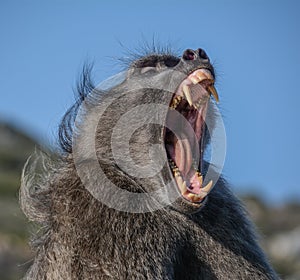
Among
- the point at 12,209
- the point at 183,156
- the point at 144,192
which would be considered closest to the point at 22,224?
the point at 12,209

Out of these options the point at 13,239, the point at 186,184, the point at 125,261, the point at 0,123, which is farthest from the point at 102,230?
the point at 0,123

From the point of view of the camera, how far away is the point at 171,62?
708 centimetres

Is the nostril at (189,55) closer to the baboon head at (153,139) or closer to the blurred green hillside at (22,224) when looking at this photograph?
the baboon head at (153,139)

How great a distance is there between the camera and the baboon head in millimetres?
6633

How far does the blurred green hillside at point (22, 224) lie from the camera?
22.0 m

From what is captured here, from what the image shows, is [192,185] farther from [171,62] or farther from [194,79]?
[171,62]

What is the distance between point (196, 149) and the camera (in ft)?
22.4

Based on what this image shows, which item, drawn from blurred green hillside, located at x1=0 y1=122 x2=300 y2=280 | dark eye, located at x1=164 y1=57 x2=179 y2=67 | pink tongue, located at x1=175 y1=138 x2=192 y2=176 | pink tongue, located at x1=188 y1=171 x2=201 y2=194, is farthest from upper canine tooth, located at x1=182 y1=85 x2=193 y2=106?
blurred green hillside, located at x1=0 y1=122 x2=300 y2=280

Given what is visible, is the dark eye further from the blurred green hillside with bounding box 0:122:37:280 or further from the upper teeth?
the blurred green hillside with bounding box 0:122:37:280

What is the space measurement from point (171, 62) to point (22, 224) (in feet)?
74.2

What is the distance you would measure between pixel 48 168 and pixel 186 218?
4.65ft

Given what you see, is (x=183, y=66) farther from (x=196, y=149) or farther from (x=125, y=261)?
(x=125, y=261)

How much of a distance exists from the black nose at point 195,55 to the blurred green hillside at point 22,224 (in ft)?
9.02

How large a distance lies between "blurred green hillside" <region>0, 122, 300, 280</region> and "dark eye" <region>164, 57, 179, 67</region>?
247cm
